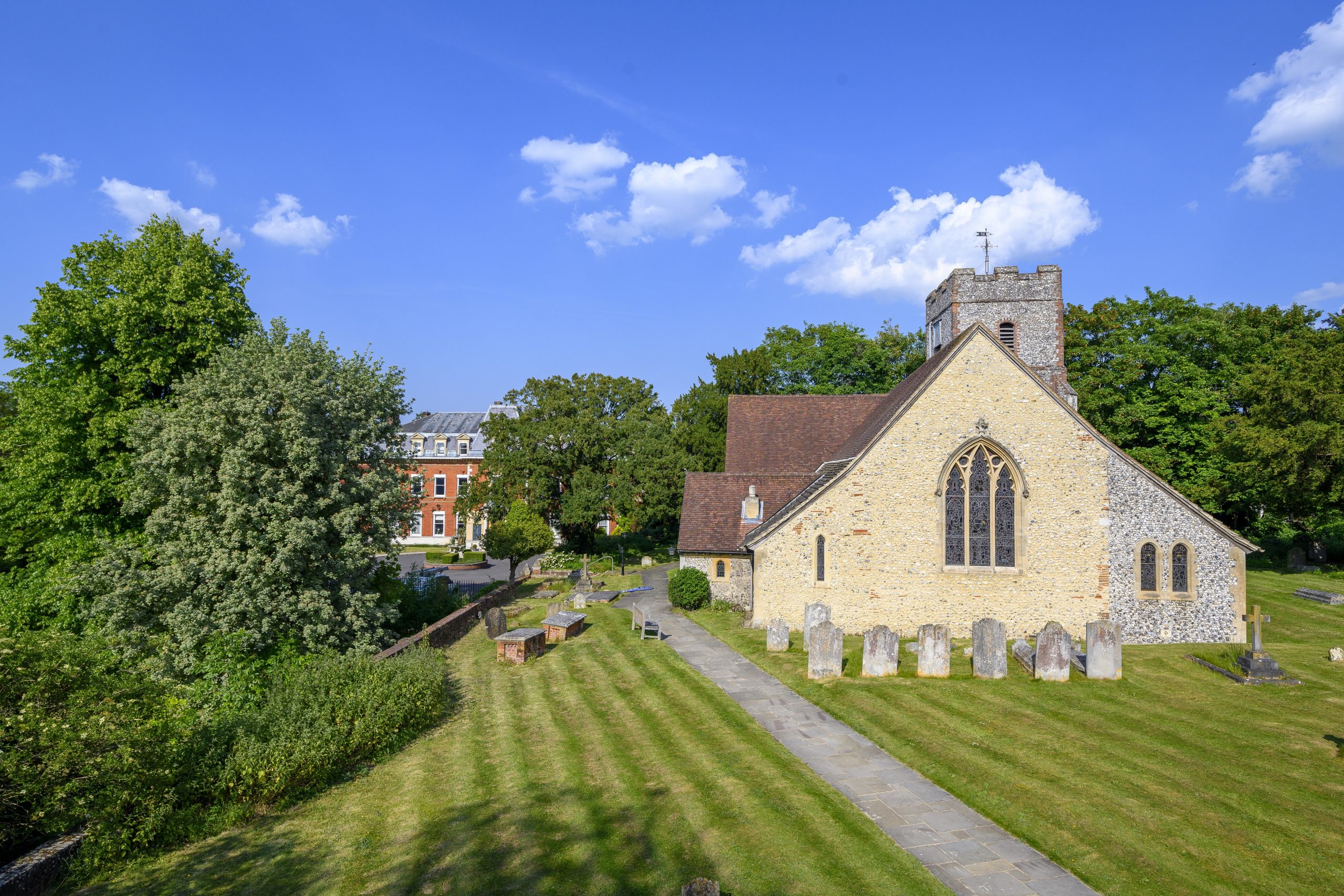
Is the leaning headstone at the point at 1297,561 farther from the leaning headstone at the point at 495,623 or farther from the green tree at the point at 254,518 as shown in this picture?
the green tree at the point at 254,518

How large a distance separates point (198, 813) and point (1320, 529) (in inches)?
1811

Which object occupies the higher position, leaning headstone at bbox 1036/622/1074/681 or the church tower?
the church tower

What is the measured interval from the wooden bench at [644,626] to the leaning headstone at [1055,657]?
429 inches

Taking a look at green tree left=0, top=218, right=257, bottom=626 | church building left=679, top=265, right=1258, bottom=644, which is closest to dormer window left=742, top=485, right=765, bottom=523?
church building left=679, top=265, right=1258, bottom=644

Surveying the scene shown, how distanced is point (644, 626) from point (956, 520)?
10503 millimetres

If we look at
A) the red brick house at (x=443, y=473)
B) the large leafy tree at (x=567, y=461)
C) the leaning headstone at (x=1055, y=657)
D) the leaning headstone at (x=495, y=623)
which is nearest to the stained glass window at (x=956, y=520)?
the leaning headstone at (x=1055, y=657)

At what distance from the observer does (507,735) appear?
13977 millimetres

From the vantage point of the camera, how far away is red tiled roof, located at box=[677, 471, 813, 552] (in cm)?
2788

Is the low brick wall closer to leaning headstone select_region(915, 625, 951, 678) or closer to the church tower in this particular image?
leaning headstone select_region(915, 625, 951, 678)

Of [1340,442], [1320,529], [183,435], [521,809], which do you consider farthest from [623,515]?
[1320,529]

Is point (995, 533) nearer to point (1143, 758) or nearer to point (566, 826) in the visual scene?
point (1143, 758)

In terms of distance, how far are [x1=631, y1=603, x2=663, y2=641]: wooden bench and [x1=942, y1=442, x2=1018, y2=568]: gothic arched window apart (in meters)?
9.39

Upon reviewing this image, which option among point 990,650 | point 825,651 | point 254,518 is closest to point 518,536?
point 254,518

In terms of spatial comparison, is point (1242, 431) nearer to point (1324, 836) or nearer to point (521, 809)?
point (1324, 836)
